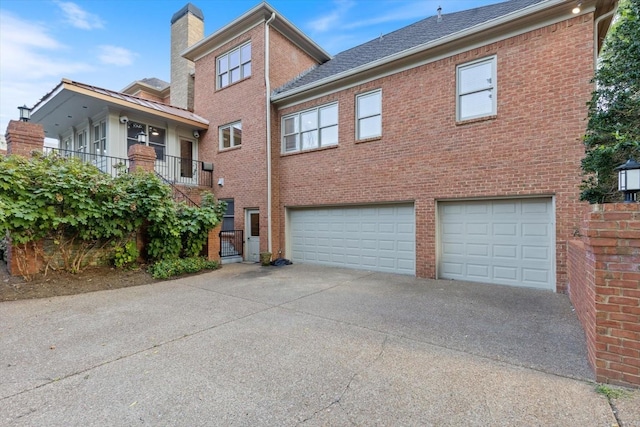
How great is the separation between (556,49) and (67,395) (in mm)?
9174

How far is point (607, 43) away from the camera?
4.52 m

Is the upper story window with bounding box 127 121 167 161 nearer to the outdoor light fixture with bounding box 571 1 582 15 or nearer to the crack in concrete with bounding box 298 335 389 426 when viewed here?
the crack in concrete with bounding box 298 335 389 426

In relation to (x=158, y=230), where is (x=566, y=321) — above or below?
below

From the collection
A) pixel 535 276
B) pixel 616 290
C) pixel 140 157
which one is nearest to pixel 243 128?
pixel 140 157

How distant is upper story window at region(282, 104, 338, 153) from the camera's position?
9289 millimetres

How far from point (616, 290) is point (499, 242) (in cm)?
437

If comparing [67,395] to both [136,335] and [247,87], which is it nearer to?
[136,335]

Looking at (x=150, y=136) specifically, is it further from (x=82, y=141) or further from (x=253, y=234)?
(x=253, y=234)

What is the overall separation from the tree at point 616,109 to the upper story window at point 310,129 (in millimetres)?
6023

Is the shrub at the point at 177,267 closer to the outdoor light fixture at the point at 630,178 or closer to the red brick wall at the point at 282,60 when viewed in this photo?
the red brick wall at the point at 282,60

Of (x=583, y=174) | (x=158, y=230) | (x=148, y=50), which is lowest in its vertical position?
(x=158, y=230)

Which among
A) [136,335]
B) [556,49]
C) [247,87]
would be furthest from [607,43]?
[247,87]

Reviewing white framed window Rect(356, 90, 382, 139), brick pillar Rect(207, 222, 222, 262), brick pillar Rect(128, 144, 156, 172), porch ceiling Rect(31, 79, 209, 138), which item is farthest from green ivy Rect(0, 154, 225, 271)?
white framed window Rect(356, 90, 382, 139)

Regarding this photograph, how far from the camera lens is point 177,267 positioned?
7.71 meters
